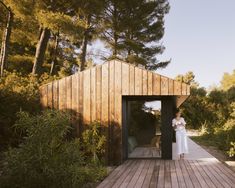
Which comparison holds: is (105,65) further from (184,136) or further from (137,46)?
(137,46)

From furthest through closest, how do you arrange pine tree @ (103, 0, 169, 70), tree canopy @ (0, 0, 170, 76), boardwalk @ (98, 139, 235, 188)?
pine tree @ (103, 0, 169, 70) < tree canopy @ (0, 0, 170, 76) < boardwalk @ (98, 139, 235, 188)

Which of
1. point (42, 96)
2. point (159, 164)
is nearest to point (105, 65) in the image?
point (42, 96)

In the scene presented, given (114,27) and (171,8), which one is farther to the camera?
(171,8)

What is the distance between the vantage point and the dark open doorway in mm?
11891

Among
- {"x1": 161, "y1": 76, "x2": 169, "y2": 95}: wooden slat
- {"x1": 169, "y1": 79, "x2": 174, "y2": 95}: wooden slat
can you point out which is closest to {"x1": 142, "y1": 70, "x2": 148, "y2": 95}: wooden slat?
{"x1": 161, "y1": 76, "x2": 169, "y2": 95}: wooden slat

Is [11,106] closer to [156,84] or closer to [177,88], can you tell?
[156,84]

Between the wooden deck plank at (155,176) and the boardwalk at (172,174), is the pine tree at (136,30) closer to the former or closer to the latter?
the boardwalk at (172,174)

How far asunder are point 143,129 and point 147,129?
0.47 feet

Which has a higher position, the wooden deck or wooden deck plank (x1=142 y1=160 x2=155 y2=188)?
the wooden deck

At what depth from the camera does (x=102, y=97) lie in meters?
11.2

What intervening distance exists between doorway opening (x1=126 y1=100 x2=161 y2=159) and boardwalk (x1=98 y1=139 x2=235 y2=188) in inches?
40.2

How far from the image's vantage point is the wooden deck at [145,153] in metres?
12.3

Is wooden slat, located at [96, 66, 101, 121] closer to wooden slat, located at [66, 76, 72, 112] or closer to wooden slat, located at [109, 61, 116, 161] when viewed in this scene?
wooden slat, located at [109, 61, 116, 161]

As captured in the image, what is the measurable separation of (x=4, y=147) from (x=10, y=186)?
3724mm
